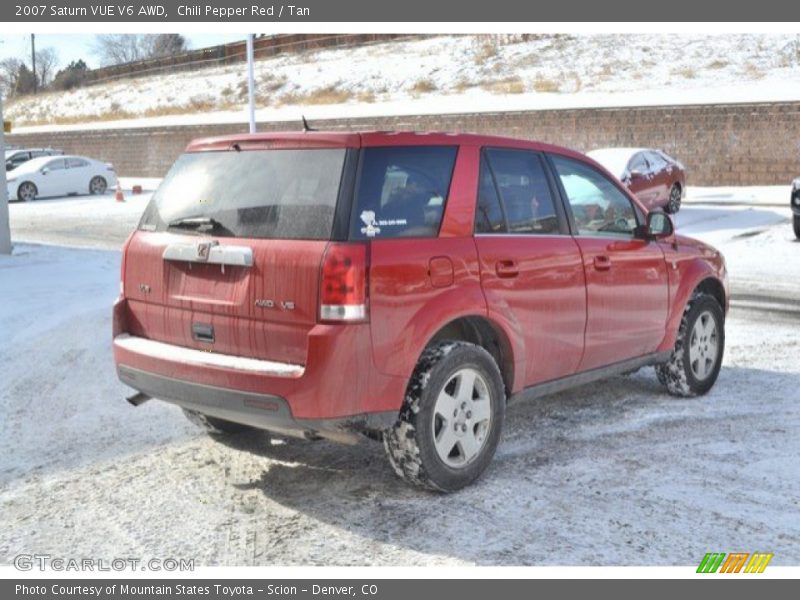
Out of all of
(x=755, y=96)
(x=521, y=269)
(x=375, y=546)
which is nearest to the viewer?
(x=375, y=546)

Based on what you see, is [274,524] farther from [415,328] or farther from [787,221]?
[787,221]

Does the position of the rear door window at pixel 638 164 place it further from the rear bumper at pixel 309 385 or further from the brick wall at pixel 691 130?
the rear bumper at pixel 309 385

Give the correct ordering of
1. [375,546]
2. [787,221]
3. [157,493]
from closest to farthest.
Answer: [375,546], [157,493], [787,221]

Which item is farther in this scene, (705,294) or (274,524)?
(705,294)

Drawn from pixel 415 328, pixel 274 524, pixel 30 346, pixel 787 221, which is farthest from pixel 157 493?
pixel 787 221

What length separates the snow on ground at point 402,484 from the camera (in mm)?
4195

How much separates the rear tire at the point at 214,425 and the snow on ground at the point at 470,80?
25514 mm

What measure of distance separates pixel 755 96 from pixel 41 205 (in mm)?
22701

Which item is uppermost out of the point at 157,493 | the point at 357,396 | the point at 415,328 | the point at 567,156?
the point at 567,156

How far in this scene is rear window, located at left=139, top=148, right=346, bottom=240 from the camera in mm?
4473

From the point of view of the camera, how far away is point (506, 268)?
5.10 metres

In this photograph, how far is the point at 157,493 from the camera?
4.89 meters

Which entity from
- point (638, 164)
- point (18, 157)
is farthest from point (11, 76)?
point (638, 164)

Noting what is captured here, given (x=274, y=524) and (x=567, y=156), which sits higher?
(x=567, y=156)
